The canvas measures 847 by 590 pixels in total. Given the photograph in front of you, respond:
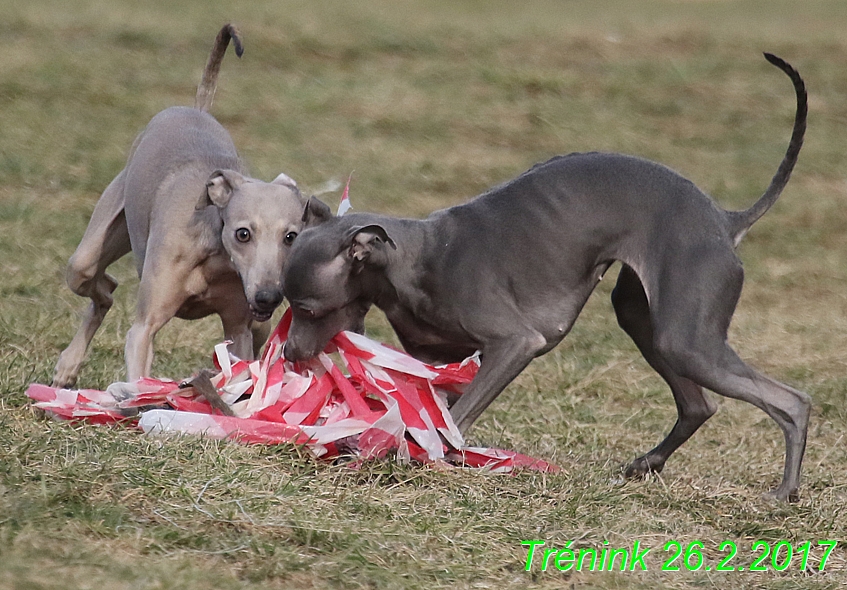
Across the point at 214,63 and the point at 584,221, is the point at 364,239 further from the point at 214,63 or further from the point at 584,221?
the point at 214,63

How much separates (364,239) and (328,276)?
0.66 ft

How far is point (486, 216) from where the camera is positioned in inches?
209

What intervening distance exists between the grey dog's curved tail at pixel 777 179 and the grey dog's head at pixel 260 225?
A: 5.47 feet

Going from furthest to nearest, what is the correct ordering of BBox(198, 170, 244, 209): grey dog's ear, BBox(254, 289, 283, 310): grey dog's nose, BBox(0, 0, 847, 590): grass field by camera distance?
BBox(198, 170, 244, 209): grey dog's ear, BBox(254, 289, 283, 310): grey dog's nose, BBox(0, 0, 847, 590): grass field

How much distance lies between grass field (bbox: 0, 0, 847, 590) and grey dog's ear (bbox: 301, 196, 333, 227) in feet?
3.51

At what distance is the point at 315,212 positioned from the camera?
530cm

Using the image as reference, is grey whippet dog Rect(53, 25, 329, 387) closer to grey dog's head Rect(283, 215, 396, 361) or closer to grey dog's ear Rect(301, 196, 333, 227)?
grey dog's ear Rect(301, 196, 333, 227)

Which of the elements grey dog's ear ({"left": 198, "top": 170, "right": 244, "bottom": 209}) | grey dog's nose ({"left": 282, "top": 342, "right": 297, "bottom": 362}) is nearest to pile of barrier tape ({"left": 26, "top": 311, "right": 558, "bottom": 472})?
grey dog's nose ({"left": 282, "top": 342, "right": 297, "bottom": 362})

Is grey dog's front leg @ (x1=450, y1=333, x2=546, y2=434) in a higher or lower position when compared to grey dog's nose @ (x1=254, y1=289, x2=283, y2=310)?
lower

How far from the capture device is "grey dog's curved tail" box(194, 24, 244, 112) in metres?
6.51

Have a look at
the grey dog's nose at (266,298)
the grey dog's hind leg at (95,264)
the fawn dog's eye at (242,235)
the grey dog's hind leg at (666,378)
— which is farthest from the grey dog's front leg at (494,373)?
the grey dog's hind leg at (95,264)

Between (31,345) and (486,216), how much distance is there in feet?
9.10

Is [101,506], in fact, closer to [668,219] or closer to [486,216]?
[486,216]

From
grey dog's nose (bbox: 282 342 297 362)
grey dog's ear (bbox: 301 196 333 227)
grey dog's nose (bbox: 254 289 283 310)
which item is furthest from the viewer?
grey dog's ear (bbox: 301 196 333 227)
